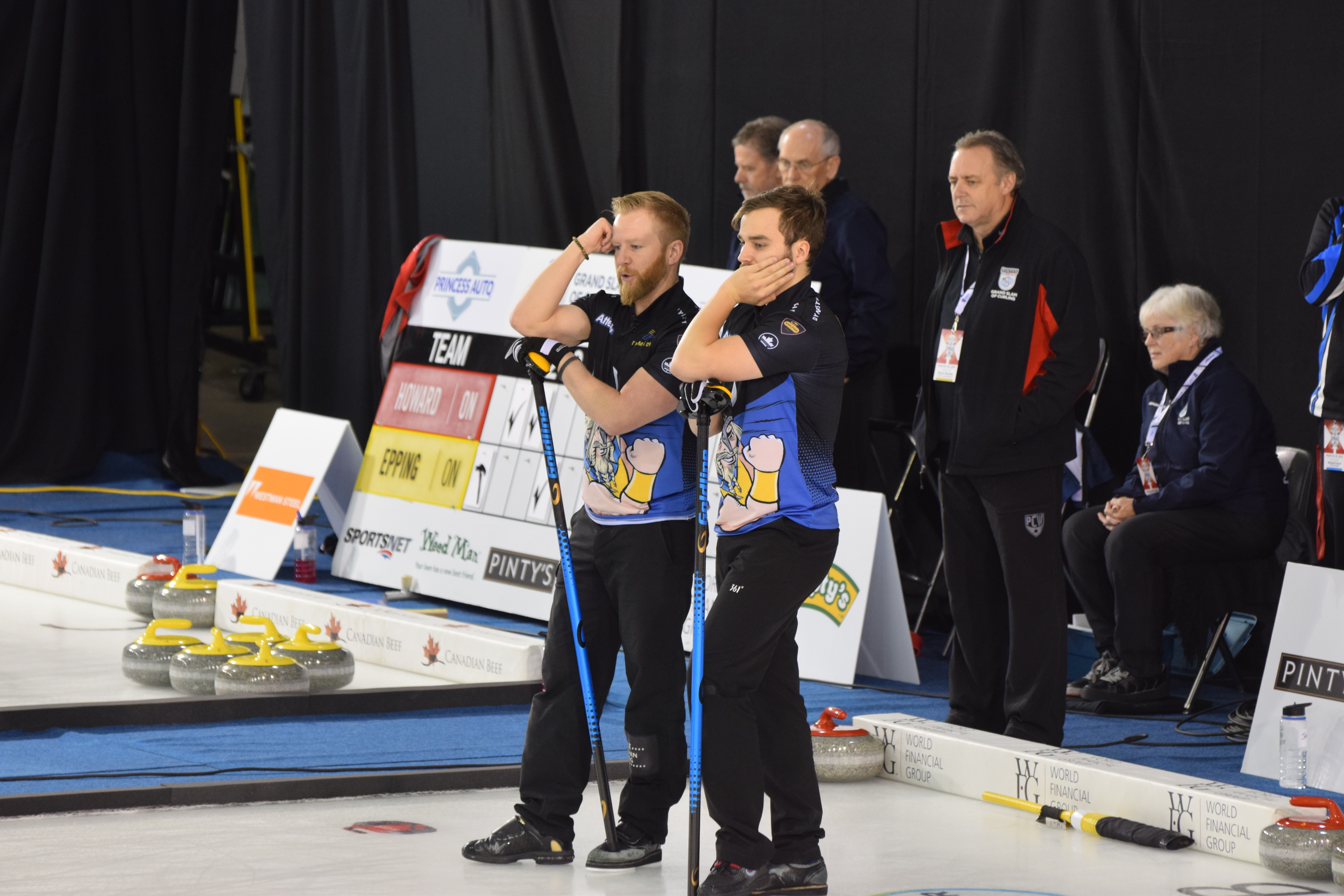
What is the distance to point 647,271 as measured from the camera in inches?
137

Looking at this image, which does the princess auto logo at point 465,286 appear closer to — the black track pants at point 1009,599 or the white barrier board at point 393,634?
the white barrier board at point 393,634

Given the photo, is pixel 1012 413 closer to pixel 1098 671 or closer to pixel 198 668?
pixel 1098 671

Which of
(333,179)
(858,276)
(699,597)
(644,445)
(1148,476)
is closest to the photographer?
(699,597)

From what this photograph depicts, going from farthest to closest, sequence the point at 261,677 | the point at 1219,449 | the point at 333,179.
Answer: the point at 333,179 → the point at 1219,449 → the point at 261,677

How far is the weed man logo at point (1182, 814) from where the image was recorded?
12.5 ft

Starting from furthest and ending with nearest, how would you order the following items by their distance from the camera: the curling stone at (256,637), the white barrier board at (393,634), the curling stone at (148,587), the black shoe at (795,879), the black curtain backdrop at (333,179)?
the black curtain backdrop at (333,179)
the curling stone at (148,587)
the white barrier board at (393,634)
the curling stone at (256,637)
the black shoe at (795,879)

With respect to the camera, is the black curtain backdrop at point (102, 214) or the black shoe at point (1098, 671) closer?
the black shoe at point (1098, 671)

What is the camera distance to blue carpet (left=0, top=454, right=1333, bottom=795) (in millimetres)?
4398

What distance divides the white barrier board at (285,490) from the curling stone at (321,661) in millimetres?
1877

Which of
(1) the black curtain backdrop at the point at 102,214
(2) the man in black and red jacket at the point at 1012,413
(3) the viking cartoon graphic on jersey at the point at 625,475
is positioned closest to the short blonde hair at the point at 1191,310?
(2) the man in black and red jacket at the point at 1012,413

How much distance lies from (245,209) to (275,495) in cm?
458

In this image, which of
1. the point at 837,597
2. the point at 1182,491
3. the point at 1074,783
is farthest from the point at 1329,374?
the point at 837,597

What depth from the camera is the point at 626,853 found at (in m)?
3.54

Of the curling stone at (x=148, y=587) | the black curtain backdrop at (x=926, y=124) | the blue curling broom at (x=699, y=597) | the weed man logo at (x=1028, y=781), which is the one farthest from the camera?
the curling stone at (x=148, y=587)
